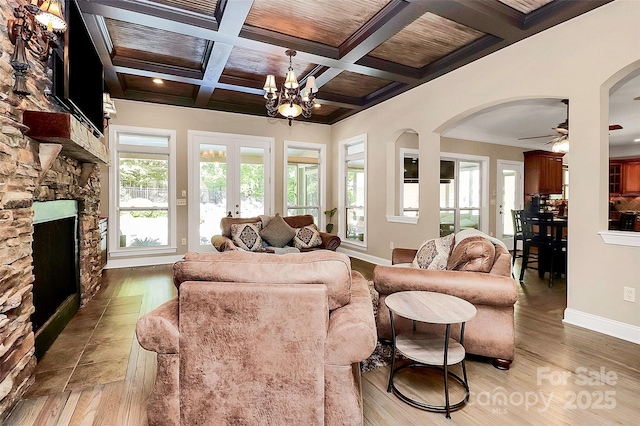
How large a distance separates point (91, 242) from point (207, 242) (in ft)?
7.58

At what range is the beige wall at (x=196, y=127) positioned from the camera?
523cm

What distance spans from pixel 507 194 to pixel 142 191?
762 cm

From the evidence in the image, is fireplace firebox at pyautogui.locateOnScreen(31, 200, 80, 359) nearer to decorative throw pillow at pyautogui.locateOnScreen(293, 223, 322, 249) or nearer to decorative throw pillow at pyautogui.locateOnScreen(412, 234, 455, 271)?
decorative throw pillow at pyautogui.locateOnScreen(293, 223, 322, 249)

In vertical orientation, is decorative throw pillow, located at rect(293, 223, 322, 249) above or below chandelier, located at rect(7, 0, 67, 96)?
below

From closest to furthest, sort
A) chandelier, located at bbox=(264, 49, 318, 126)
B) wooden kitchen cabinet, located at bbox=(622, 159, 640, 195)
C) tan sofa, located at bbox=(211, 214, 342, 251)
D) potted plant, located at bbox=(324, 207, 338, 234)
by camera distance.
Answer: chandelier, located at bbox=(264, 49, 318, 126), tan sofa, located at bbox=(211, 214, 342, 251), potted plant, located at bbox=(324, 207, 338, 234), wooden kitchen cabinet, located at bbox=(622, 159, 640, 195)

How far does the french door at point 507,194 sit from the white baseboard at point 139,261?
6.80 m

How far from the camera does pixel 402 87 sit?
15.4ft

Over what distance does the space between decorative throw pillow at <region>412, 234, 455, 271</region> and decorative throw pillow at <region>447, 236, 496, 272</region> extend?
0.27m

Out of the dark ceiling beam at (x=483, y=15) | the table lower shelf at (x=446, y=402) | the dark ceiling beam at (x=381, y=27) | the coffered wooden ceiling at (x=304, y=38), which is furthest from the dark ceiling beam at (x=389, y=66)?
the table lower shelf at (x=446, y=402)

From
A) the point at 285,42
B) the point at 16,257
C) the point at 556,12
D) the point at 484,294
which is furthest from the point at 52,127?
the point at 556,12

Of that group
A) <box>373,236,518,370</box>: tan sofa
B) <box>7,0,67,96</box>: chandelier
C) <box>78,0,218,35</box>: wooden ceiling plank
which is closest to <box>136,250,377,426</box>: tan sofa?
<box>373,236,518,370</box>: tan sofa

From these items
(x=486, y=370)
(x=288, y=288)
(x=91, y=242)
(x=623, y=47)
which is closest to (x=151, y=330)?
(x=288, y=288)

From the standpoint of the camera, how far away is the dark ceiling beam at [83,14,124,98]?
10.0ft

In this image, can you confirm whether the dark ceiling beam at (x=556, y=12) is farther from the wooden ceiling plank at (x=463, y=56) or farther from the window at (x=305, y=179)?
the window at (x=305, y=179)
